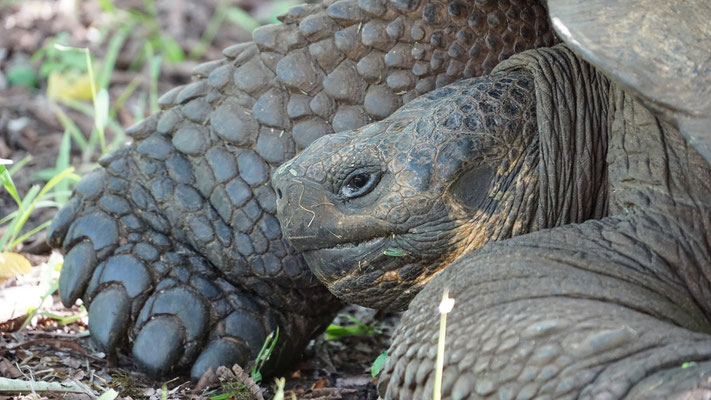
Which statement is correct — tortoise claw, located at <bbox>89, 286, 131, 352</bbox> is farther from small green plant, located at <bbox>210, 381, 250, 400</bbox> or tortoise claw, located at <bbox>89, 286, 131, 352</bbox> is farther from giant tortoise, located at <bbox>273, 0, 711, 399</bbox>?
giant tortoise, located at <bbox>273, 0, 711, 399</bbox>

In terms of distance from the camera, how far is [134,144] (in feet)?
11.2

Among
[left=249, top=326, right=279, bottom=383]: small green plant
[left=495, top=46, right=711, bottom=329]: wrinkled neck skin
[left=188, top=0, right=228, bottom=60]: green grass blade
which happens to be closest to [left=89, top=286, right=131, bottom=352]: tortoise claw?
[left=249, top=326, right=279, bottom=383]: small green plant

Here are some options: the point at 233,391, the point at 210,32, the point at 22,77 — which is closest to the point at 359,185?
the point at 233,391

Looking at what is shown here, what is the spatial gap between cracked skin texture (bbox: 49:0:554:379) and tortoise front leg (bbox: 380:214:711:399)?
0.82 metres

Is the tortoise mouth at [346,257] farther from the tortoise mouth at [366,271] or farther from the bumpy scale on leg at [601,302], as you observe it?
the bumpy scale on leg at [601,302]

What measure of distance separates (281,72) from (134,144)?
594 mm

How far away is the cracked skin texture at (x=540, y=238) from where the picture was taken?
2.06 metres

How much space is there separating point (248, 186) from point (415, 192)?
733 mm

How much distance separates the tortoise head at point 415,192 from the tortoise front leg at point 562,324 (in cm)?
22

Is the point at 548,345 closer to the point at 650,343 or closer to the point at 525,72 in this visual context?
the point at 650,343

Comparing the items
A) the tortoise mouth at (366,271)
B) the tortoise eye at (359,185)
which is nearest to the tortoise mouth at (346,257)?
the tortoise mouth at (366,271)

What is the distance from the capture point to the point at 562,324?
2115 mm

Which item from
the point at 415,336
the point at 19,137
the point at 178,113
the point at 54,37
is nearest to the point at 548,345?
the point at 415,336

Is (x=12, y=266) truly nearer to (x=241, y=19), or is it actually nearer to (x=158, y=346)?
(x=158, y=346)
